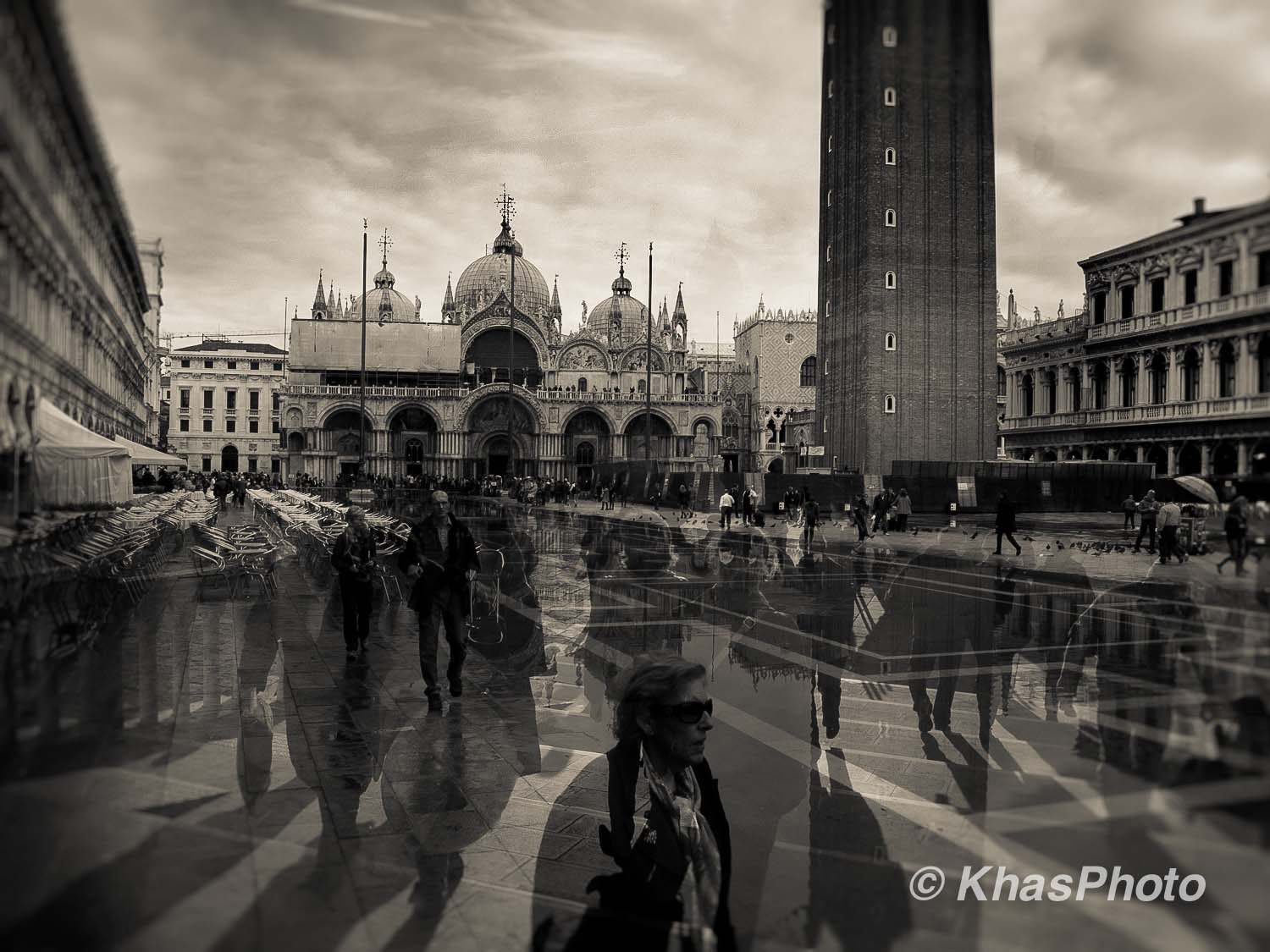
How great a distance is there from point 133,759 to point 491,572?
43.0ft

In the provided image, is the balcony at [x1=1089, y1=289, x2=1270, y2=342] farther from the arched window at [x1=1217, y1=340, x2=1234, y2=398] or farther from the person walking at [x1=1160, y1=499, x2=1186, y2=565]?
the person walking at [x1=1160, y1=499, x2=1186, y2=565]

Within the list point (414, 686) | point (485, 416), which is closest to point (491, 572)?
point (414, 686)

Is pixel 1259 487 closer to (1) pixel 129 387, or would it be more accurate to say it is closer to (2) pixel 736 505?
(1) pixel 129 387

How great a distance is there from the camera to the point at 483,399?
2405 inches

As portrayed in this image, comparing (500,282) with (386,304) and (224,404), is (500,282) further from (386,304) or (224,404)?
(224,404)

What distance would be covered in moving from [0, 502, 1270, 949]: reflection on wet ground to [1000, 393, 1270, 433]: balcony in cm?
47

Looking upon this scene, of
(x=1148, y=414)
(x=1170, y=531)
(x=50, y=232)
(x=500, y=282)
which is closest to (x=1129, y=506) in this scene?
(x=1170, y=531)

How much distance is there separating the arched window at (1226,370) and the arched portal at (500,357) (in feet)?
211

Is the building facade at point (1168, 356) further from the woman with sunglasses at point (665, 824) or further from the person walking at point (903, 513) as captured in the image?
the person walking at point (903, 513)

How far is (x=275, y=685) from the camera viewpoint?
677cm

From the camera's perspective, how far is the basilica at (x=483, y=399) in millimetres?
59625

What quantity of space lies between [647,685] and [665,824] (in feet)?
1.62

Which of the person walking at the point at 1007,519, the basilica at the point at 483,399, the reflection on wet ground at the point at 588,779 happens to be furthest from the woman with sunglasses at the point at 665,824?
the basilica at the point at 483,399

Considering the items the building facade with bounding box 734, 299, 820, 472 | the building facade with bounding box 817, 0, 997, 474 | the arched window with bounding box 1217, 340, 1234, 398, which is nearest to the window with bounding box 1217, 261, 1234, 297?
the arched window with bounding box 1217, 340, 1234, 398
